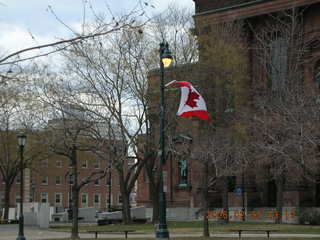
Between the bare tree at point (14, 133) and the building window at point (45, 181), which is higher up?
the bare tree at point (14, 133)

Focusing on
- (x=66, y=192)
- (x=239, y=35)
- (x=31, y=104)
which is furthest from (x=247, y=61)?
(x=66, y=192)

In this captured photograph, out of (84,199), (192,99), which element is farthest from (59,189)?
(192,99)

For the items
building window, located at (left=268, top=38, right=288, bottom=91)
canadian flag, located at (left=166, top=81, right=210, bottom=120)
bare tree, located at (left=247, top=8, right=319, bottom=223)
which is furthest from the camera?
building window, located at (left=268, top=38, right=288, bottom=91)

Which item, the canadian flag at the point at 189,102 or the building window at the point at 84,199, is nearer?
the canadian flag at the point at 189,102

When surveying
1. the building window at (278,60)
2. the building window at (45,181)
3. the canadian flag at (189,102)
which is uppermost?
the building window at (278,60)

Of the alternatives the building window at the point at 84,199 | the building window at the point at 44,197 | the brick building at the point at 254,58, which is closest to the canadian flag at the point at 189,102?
the brick building at the point at 254,58

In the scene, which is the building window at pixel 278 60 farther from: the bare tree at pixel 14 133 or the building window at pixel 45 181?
the building window at pixel 45 181

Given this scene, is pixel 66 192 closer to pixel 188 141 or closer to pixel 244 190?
pixel 244 190

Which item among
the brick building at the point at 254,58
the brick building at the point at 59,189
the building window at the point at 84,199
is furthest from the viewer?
the building window at the point at 84,199

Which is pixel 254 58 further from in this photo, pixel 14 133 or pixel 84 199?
pixel 84 199

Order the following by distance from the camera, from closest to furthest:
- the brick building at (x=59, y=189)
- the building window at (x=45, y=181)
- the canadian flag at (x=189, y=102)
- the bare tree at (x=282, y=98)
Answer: the canadian flag at (x=189, y=102), the bare tree at (x=282, y=98), the brick building at (x=59, y=189), the building window at (x=45, y=181)

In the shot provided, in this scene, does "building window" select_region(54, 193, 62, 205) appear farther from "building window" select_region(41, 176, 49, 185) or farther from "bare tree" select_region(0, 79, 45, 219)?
"bare tree" select_region(0, 79, 45, 219)

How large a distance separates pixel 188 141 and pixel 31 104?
10939 millimetres

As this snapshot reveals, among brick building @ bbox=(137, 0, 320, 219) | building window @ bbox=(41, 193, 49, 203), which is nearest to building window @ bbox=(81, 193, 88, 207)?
building window @ bbox=(41, 193, 49, 203)
